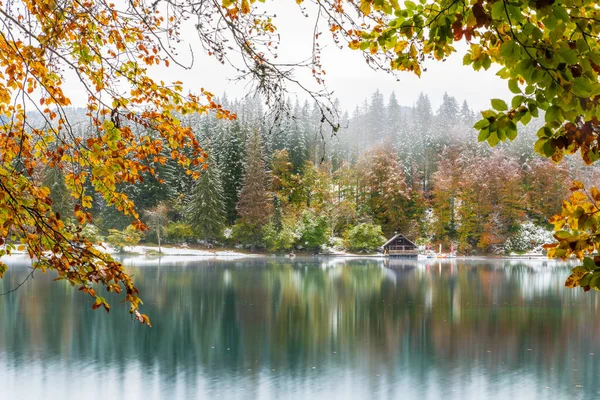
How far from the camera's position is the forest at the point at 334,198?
166 feet

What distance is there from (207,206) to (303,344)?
3461cm

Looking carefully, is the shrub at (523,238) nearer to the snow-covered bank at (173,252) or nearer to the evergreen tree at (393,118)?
the snow-covered bank at (173,252)

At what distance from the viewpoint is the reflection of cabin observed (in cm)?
5078

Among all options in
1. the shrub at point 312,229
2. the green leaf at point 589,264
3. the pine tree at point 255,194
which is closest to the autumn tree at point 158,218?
the pine tree at point 255,194

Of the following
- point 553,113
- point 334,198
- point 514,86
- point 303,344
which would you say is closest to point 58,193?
point 334,198

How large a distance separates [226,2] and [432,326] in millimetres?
17397

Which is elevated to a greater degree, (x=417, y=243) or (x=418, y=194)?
(x=418, y=194)

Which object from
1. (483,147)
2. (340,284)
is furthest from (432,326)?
(483,147)

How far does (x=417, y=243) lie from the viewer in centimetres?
5512

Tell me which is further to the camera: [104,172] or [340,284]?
[340,284]

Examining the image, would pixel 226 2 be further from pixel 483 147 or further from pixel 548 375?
pixel 483 147

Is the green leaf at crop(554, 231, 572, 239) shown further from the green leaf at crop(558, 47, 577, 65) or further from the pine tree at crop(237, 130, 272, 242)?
the pine tree at crop(237, 130, 272, 242)

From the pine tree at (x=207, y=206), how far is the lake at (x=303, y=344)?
2241 cm

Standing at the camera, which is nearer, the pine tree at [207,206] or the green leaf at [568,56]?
the green leaf at [568,56]
